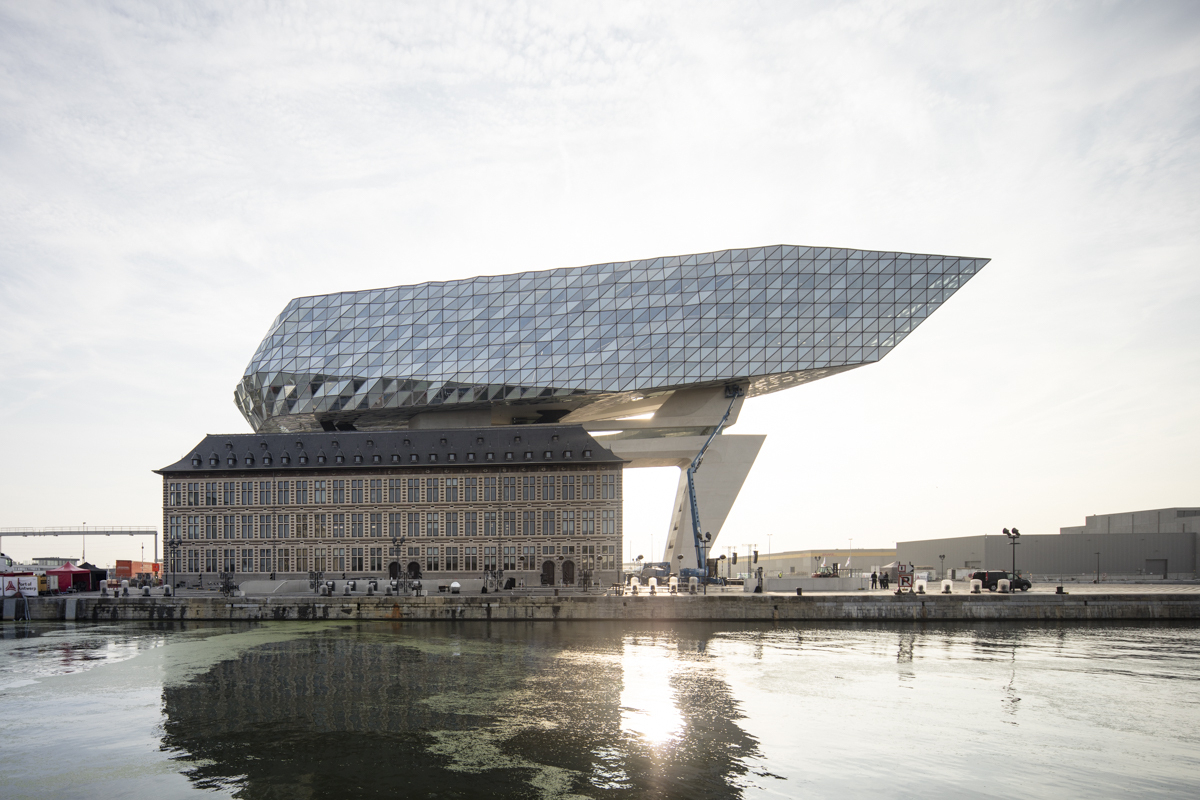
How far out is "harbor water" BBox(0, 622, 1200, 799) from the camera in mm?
22375

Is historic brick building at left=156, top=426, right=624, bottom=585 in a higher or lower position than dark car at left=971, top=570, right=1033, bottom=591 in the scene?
higher

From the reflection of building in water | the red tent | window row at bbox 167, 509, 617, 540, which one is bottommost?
the red tent

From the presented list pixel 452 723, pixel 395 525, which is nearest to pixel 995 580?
pixel 395 525

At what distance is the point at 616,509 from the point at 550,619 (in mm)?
23613

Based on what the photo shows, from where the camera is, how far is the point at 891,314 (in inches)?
3233

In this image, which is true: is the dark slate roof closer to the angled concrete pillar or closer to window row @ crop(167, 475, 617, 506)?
window row @ crop(167, 475, 617, 506)

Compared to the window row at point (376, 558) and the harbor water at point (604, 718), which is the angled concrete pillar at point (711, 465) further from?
the harbor water at point (604, 718)

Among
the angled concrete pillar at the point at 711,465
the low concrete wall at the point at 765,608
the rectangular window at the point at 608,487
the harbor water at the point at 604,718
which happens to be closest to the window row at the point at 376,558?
the rectangular window at the point at 608,487

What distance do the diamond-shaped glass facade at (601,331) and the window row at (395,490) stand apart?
8442 millimetres

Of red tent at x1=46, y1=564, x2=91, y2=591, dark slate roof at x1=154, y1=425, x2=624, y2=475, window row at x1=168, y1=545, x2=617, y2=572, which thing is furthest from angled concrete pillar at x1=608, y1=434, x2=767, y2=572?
red tent at x1=46, y1=564, x2=91, y2=591

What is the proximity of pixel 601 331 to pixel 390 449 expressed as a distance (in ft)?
A: 74.6

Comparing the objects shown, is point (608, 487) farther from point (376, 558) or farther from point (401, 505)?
point (376, 558)

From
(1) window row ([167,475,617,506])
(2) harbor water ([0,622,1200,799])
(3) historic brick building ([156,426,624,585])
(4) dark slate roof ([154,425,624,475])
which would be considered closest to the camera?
(2) harbor water ([0,622,1200,799])

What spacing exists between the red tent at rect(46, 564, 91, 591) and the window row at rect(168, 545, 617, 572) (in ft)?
28.8
